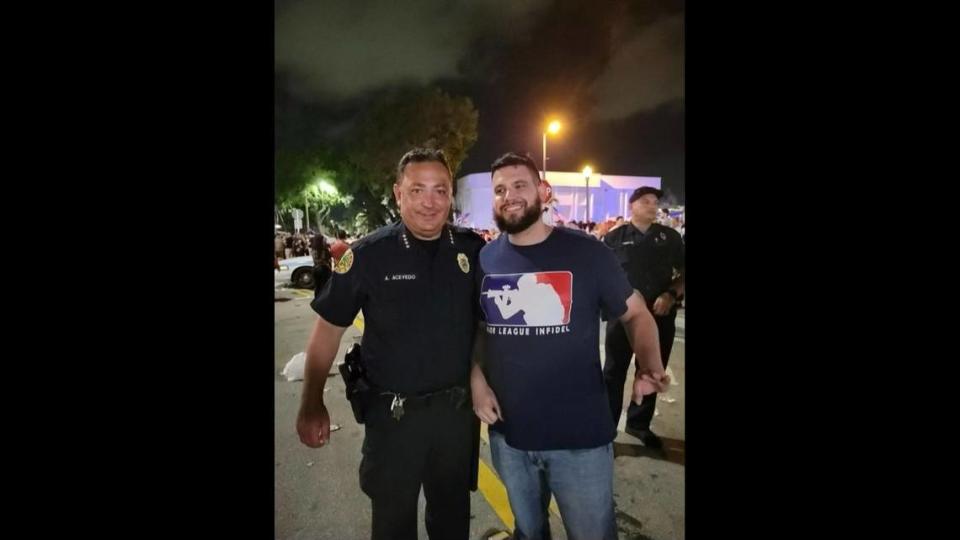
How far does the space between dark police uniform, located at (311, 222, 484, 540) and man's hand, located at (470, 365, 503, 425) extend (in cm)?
4

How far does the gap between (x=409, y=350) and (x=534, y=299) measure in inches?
22.4

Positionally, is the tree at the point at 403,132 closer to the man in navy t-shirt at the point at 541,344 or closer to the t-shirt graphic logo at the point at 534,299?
the man in navy t-shirt at the point at 541,344

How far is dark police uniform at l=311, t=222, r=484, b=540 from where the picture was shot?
174 centimetres

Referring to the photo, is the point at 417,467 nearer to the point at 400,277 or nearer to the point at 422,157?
the point at 400,277

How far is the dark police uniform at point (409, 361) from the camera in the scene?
1.74m

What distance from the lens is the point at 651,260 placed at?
122 inches

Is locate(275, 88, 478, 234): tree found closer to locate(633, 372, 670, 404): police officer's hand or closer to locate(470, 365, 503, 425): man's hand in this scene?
locate(470, 365, 503, 425): man's hand

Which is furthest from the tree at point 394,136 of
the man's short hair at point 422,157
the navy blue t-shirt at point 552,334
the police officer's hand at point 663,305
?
the police officer's hand at point 663,305

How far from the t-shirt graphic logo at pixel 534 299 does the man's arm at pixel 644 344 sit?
0.28m

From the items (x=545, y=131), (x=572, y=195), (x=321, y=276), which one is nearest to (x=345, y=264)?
(x=545, y=131)

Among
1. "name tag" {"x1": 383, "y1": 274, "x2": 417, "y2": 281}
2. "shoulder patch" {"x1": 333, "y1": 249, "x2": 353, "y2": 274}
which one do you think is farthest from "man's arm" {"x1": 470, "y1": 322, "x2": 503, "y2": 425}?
"shoulder patch" {"x1": 333, "y1": 249, "x2": 353, "y2": 274}
